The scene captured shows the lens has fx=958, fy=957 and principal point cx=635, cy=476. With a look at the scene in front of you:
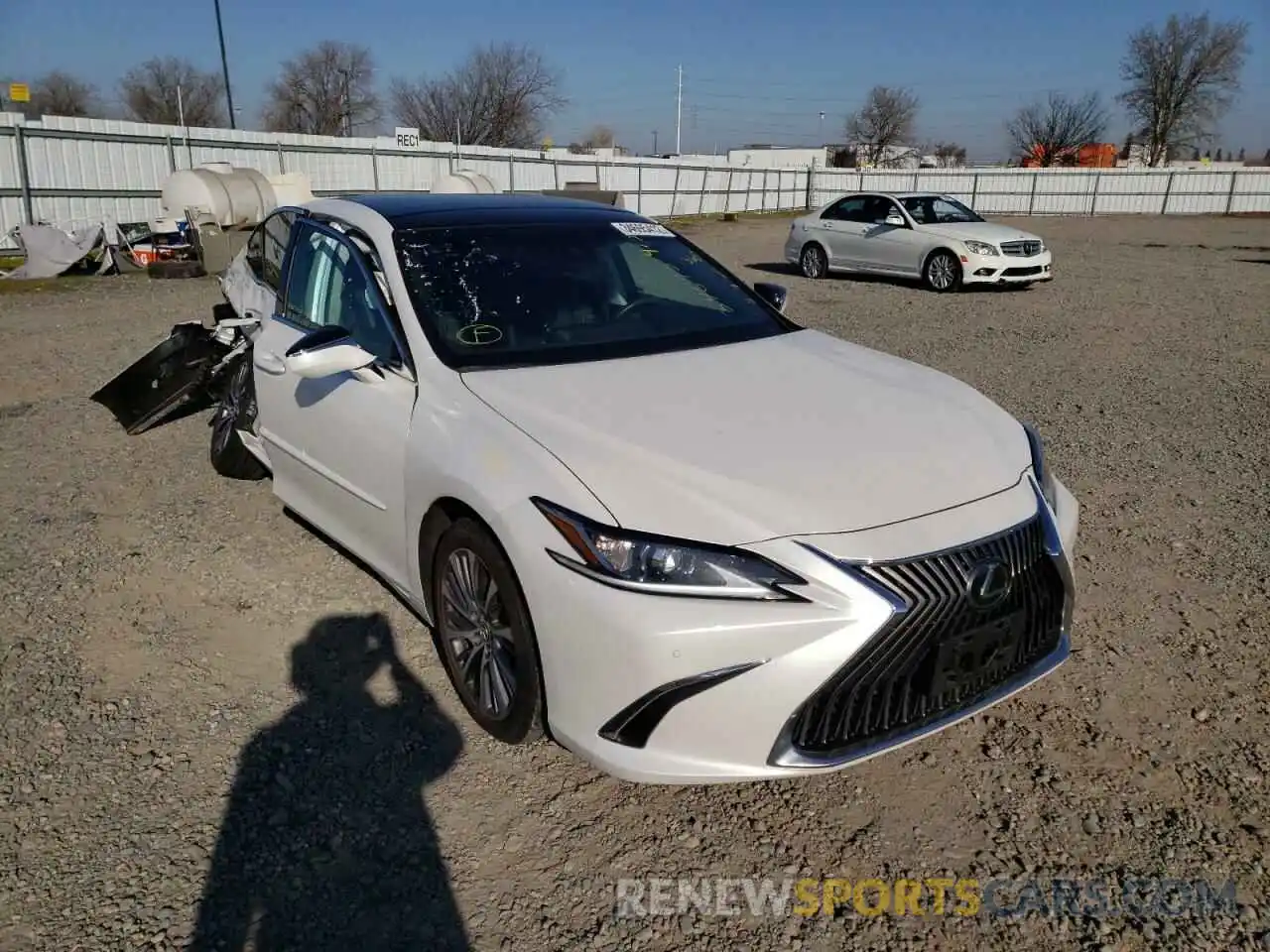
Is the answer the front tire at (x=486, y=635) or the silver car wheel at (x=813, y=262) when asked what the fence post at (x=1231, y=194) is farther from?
the front tire at (x=486, y=635)

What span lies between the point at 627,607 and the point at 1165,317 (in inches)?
447

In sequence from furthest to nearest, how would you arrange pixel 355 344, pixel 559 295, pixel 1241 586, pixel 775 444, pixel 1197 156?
pixel 1197 156 → pixel 1241 586 → pixel 559 295 → pixel 355 344 → pixel 775 444

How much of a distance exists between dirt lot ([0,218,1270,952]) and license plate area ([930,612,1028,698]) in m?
0.44

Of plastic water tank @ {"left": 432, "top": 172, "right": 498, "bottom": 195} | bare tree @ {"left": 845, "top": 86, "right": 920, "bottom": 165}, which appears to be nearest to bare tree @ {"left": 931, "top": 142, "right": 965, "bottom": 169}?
bare tree @ {"left": 845, "top": 86, "right": 920, "bottom": 165}

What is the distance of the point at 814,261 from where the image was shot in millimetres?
16391

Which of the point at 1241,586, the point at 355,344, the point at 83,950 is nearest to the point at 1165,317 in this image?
the point at 1241,586

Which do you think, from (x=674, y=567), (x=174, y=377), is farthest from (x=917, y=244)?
(x=674, y=567)

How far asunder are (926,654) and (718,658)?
55 centimetres

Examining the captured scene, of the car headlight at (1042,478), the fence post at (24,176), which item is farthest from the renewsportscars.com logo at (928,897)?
the fence post at (24,176)

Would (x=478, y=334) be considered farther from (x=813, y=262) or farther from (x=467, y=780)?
(x=813, y=262)

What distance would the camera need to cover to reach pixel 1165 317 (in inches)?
451

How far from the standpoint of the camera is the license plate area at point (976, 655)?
2451 millimetres

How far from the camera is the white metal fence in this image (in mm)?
16766

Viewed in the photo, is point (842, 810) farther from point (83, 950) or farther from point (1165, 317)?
point (1165, 317)
